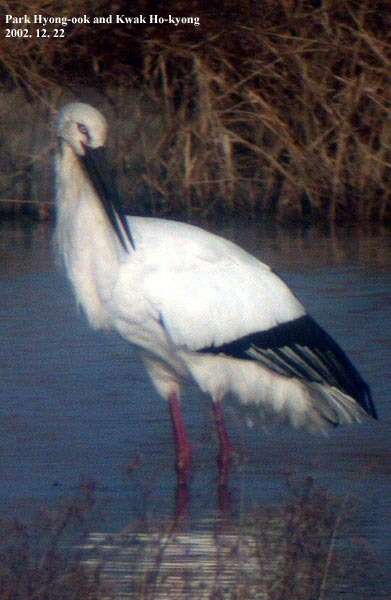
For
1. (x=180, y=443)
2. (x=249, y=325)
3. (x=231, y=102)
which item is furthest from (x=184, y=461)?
(x=231, y=102)

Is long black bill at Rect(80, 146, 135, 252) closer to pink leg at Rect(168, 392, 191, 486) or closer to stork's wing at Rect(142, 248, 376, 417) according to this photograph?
stork's wing at Rect(142, 248, 376, 417)

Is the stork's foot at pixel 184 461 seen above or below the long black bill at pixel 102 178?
below

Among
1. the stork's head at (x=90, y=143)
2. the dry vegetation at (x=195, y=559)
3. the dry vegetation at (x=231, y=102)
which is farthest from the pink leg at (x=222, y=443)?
the dry vegetation at (x=231, y=102)

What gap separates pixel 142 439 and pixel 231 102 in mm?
7825

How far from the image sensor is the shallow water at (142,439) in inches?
256

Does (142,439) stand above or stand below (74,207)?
below

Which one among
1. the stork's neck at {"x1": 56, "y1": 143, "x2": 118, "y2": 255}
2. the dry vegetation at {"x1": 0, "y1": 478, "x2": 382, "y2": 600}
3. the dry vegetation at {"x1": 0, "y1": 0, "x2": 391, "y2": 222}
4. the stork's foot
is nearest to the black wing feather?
the stork's foot

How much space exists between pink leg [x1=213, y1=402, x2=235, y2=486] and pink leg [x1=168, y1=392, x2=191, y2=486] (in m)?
0.13

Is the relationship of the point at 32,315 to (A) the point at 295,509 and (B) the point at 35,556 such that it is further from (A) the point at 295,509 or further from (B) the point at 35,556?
(A) the point at 295,509

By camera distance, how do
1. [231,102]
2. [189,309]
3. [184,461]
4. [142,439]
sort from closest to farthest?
[189,309] < [184,461] < [142,439] < [231,102]

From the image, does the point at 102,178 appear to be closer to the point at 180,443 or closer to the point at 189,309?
the point at 189,309

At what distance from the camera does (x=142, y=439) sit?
7.78 metres

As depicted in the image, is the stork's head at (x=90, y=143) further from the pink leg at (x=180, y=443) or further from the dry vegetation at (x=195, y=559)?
the dry vegetation at (x=195, y=559)

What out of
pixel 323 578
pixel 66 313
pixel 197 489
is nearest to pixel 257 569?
pixel 323 578
